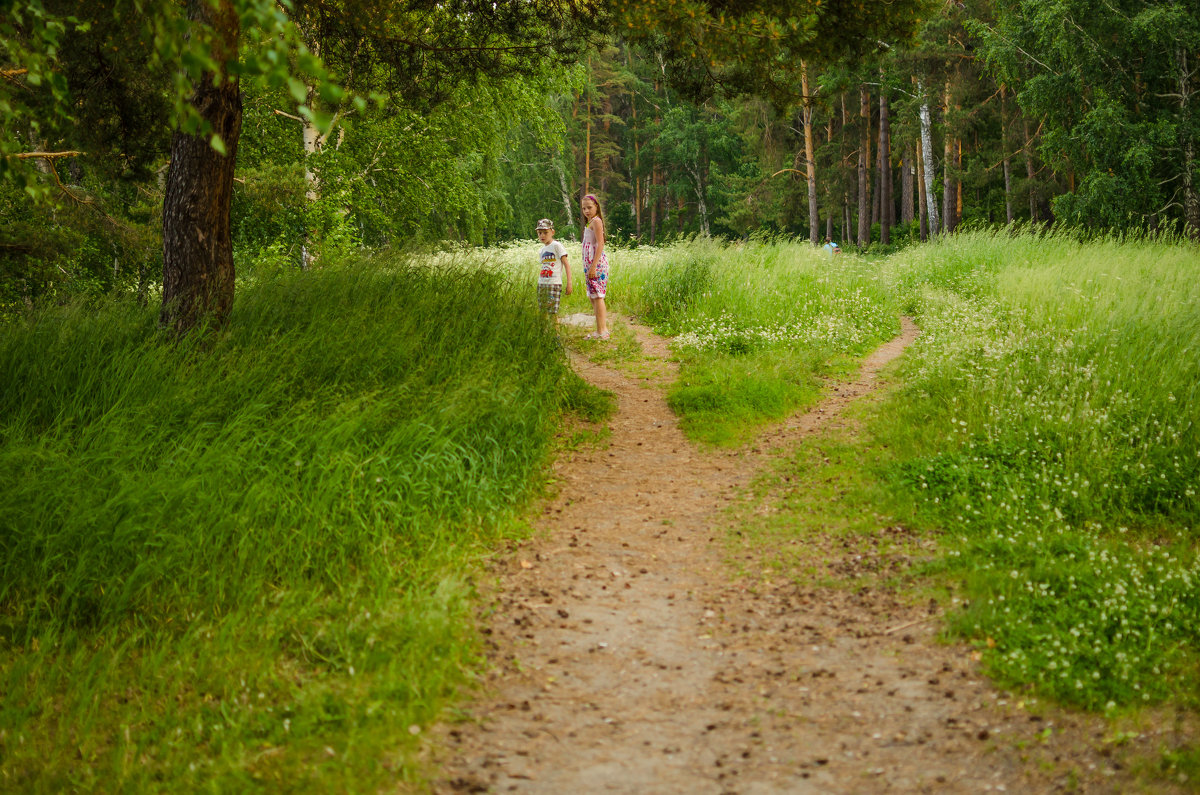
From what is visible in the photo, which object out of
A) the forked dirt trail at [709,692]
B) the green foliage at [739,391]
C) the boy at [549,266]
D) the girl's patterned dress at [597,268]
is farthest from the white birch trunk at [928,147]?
the forked dirt trail at [709,692]

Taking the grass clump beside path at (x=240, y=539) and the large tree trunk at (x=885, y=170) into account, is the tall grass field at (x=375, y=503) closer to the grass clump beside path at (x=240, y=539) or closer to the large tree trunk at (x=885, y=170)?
the grass clump beside path at (x=240, y=539)

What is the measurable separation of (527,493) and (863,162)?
3692 centimetres

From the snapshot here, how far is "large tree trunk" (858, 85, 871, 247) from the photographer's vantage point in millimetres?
37375

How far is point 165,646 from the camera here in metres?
4.06

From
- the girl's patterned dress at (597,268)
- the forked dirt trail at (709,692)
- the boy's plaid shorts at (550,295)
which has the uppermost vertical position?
the girl's patterned dress at (597,268)

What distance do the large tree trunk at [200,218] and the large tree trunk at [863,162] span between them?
33.0 metres

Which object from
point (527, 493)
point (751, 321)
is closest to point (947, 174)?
point (751, 321)

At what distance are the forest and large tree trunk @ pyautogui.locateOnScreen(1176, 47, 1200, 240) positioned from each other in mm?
8618

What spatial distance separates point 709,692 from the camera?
13.2 ft

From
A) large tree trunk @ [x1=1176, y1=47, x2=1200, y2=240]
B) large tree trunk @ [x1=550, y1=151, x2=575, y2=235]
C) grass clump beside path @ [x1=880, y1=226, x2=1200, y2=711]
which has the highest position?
large tree trunk @ [x1=550, y1=151, x2=575, y2=235]

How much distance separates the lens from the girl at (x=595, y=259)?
1131 centimetres

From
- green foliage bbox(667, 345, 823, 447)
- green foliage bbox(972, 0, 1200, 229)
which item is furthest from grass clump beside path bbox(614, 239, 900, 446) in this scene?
green foliage bbox(972, 0, 1200, 229)

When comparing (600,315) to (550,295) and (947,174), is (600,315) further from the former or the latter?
(947,174)

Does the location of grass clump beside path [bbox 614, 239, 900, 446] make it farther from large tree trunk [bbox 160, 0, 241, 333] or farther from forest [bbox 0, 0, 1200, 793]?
large tree trunk [bbox 160, 0, 241, 333]
